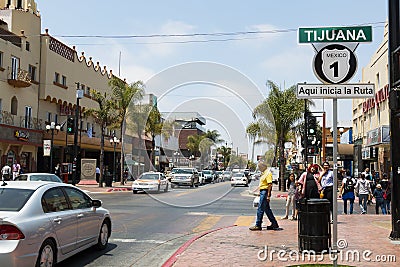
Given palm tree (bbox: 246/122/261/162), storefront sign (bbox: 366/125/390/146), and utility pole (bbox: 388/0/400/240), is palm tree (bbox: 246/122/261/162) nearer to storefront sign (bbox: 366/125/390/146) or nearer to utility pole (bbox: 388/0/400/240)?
storefront sign (bbox: 366/125/390/146)

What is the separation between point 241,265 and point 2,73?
103 ft

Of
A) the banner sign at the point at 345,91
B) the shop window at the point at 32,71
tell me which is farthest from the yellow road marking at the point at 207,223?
the shop window at the point at 32,71

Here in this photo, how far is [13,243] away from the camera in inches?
259

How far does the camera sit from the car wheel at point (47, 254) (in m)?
7.08

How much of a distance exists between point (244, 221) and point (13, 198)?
8.87 m

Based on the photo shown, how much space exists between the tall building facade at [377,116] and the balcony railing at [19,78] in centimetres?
2577

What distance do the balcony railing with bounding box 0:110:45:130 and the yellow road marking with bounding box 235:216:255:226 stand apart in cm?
2352

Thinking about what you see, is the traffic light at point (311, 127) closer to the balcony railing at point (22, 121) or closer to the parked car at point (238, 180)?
the parked car at point (238, 180)

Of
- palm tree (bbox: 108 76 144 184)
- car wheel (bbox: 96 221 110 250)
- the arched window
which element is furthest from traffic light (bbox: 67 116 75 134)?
car wheel (bbox: 96 221 110 250)

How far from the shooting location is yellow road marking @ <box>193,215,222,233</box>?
13430 millimetres

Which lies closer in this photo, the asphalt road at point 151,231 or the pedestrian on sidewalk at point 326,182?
the asphalt road at point 151,231

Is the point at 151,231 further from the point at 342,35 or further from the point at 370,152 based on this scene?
the point at 370,152

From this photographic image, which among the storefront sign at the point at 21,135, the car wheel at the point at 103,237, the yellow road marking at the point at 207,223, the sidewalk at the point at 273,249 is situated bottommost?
the yellow road marking at the point at 207,223

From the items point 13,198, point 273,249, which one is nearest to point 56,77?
point 273,249
